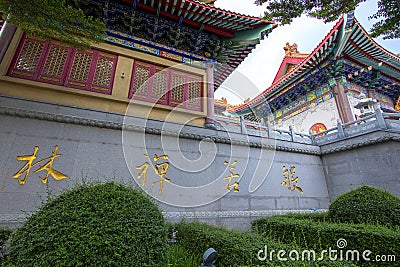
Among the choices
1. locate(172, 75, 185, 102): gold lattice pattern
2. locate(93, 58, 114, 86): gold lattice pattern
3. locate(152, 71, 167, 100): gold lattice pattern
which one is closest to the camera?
locate(93, 58, 114, 86): gold lattice pattern

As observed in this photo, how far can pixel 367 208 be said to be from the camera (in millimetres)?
4242

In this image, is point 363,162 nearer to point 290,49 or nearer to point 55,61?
point 55,61

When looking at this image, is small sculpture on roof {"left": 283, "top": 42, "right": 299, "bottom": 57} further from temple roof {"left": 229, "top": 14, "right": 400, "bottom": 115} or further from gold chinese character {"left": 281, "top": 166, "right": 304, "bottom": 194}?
gold chinese character {"left": 281, "top": 166, "right": 304, "bottom": 194}

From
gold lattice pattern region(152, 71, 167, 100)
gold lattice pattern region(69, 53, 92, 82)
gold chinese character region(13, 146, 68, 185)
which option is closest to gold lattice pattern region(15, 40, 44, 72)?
gold lattice pattern region(69, 53, 92, 82)

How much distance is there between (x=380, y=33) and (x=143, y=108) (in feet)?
22.6

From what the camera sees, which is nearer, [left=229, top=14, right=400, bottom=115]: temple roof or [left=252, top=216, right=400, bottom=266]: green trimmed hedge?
[left=252, top=216, right=400, bottom=266]: green trimmed hedge

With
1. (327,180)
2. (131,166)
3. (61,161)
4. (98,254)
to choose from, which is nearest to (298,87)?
(327,180)

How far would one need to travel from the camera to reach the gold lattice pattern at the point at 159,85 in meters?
6.90

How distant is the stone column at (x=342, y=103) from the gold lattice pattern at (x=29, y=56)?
44.2 feet

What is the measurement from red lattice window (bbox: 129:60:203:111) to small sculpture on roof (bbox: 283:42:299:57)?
494 inches

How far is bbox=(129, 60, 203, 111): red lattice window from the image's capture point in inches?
266

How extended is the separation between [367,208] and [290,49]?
15.9 metres

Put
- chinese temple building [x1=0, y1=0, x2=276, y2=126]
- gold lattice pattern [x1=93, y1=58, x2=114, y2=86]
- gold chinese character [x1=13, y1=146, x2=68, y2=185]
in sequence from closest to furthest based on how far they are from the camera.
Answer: gold chinese character [x1=13, y1=146, x2=68, y2=185], chinese temple building [x1=0, y1=0, x2=276, y2=126], gold lattice pattern [x1=93, y1=58, x2=114, y2=86]

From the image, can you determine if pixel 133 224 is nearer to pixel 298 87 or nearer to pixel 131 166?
pixel 131 166
